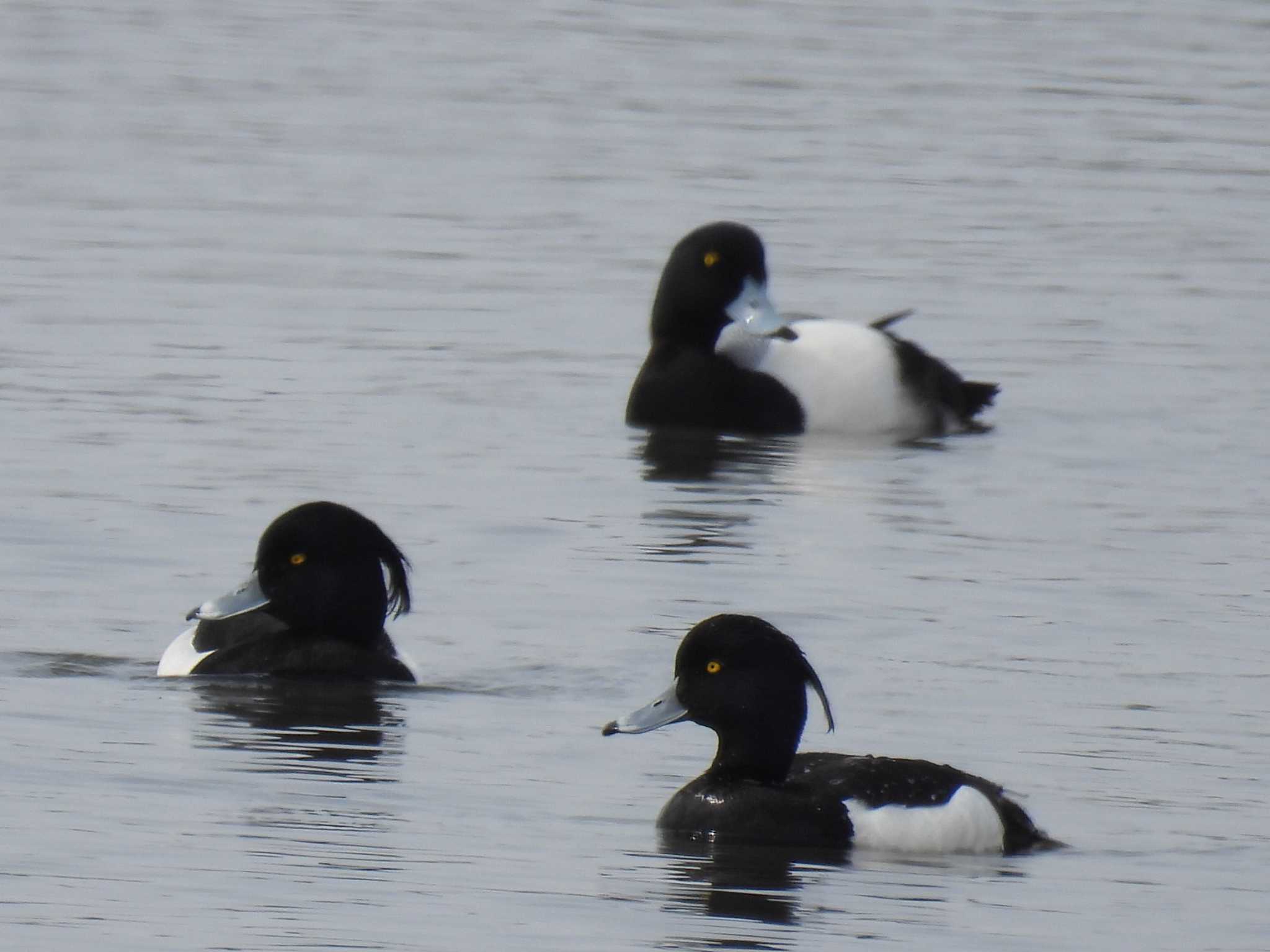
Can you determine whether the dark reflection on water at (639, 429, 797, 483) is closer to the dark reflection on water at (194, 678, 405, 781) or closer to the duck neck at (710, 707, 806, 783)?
the dark reflection on water at (194, 678, 405, 781)

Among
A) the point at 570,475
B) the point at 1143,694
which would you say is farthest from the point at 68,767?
the point at 570,475

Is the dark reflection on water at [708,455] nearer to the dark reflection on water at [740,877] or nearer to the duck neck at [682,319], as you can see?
the duck neck at [682,319]

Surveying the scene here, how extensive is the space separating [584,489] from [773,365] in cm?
229

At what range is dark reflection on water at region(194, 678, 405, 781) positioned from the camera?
887cm

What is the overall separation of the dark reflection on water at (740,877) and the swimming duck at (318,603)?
2.12 m

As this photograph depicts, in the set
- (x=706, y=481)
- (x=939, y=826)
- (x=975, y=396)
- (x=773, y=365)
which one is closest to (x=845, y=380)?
(x=773, y=365)

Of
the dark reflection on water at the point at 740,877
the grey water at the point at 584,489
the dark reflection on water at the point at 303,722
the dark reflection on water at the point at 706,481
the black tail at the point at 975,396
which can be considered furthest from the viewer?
the black tail at the point at 975,396

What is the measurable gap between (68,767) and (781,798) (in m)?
1.94

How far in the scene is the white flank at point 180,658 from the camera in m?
Result: 9.75

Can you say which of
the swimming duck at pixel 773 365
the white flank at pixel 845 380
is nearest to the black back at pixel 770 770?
the swimming duck at pixel 773 365

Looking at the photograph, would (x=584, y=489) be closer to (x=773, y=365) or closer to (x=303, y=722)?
(x=773, y=365)

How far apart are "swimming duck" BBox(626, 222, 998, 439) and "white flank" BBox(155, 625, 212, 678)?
5241 mm

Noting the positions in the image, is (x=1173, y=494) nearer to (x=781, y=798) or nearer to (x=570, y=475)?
(x=570, y=475)

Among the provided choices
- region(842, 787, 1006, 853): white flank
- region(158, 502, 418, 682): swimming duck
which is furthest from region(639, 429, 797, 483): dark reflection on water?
region(842, 787, 1006, 853): white flank
